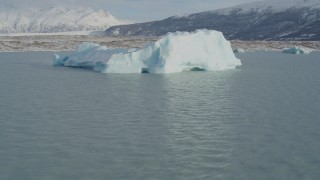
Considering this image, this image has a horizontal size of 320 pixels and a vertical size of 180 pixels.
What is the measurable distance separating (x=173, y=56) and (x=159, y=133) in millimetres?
18556

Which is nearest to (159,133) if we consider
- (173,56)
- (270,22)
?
(173,56)

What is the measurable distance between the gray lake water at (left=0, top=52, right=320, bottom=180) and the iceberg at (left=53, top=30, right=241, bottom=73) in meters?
8.63

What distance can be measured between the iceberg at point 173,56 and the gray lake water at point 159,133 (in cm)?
863

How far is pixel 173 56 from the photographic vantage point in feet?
101

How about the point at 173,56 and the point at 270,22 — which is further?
the point at 270,22

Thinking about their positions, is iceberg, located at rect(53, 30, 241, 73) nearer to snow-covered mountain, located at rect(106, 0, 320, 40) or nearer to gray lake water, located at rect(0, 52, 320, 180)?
gray lake water, located at rect(0, 52, 320, 180)

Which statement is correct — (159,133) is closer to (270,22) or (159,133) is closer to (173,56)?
(173,56)

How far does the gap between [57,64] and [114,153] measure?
3127 cm

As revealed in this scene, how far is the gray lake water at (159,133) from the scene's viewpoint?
952 centimetres

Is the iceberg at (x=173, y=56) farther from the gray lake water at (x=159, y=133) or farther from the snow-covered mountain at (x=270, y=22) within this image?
the snow-covered mountain at (x=270, y=22)

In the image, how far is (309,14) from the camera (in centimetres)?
16825

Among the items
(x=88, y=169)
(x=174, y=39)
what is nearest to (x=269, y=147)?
(x=88, y=169)

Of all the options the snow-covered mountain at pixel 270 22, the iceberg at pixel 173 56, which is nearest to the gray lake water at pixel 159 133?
the iceberg at pixel 173 56

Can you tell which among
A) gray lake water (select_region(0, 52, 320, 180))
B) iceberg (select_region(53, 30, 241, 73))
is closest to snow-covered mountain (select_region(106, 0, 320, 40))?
iceberg (select_region(53, 30, 241, 73))
